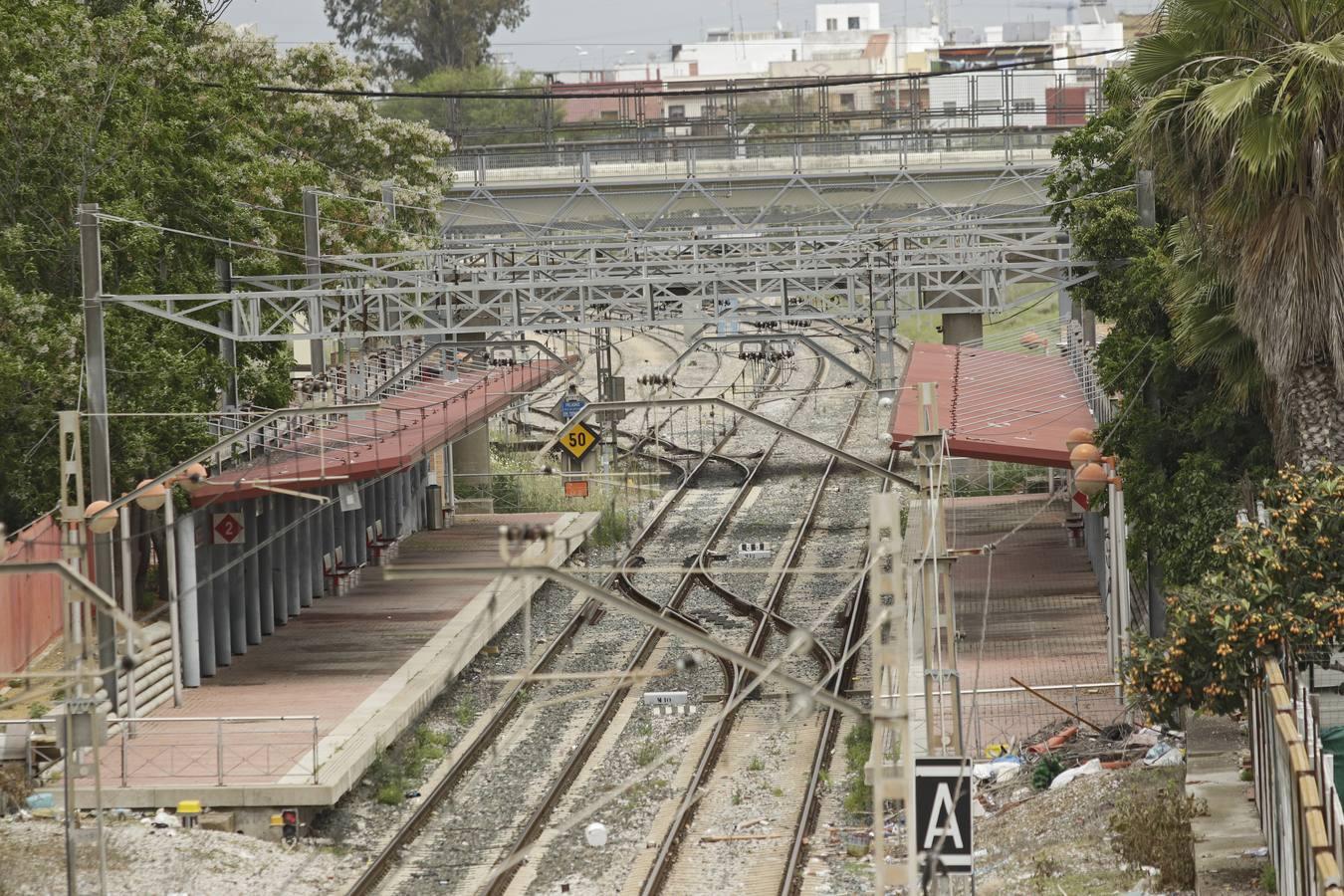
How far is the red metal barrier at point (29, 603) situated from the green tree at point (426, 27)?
237 feet

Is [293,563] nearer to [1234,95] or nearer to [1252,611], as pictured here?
[1234,95]

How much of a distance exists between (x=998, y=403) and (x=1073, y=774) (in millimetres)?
11997

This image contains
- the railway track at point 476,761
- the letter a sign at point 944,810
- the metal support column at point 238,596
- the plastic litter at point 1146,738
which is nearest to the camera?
the letter a sign at point 944,810

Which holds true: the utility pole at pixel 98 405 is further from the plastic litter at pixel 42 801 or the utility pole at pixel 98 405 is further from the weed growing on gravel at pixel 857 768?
the weed growing on gravel at pixel 857 768

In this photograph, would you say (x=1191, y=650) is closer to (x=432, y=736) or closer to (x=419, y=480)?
(x=432, y=736)

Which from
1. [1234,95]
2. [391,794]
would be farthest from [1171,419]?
[391,794]

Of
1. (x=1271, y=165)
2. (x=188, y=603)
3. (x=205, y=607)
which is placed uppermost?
(x=1271, y=165)

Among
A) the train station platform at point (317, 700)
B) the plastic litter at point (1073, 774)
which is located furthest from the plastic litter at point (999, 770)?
the train station platform at point (317, 700)

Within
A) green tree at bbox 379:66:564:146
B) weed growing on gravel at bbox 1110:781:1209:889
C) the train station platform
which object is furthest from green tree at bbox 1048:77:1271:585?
green tree at bbox 379:66:564:146

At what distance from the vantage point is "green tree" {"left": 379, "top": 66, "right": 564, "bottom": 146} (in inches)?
3659

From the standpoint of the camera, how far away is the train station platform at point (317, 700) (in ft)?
61.0

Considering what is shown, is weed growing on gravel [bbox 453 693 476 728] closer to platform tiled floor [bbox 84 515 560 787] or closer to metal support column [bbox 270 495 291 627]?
platform tiled floor [bbox 84 515 560 787]

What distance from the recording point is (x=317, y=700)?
22.9m

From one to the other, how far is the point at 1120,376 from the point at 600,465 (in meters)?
20.8
